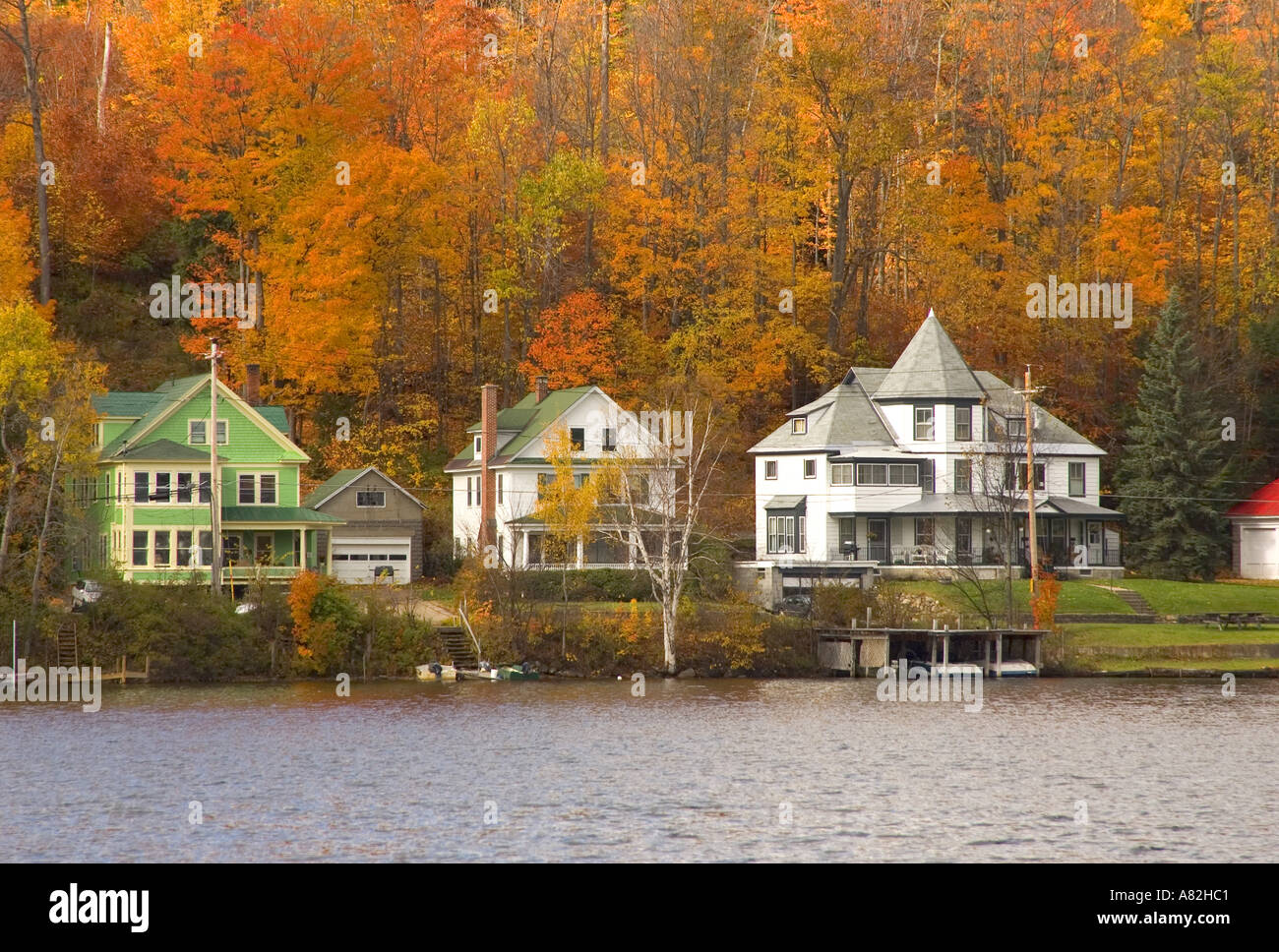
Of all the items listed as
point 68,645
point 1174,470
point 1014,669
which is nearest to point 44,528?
point 68,645

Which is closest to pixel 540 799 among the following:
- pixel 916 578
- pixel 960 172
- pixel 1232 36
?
pixel 916 578

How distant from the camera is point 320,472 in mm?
80125

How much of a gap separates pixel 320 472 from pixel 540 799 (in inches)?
1686

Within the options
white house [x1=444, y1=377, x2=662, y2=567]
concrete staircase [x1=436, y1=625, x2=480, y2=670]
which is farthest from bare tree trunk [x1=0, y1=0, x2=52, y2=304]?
concrete staircase [x1=436, y1=625, x2=480, y2=670]

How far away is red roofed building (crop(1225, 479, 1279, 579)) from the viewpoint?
262ft

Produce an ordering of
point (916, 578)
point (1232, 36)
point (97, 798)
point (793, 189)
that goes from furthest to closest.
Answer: point (1232, 36) → point (793, 189) → point (916, 578) → point (97, 798)

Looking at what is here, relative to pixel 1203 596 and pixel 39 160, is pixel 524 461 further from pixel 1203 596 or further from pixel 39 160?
pixel 1203 596

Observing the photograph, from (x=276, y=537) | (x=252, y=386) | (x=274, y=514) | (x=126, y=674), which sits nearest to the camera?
(x=126, y=674)

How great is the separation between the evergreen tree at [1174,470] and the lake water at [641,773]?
17.2 meters

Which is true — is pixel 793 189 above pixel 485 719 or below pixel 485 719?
above

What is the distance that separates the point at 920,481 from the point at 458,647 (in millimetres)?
25568

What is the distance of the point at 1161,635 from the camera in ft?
213

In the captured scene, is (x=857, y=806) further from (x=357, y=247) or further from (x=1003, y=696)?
(x=357, y=247)

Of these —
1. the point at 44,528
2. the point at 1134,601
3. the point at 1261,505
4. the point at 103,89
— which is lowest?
the point at 1134,601
